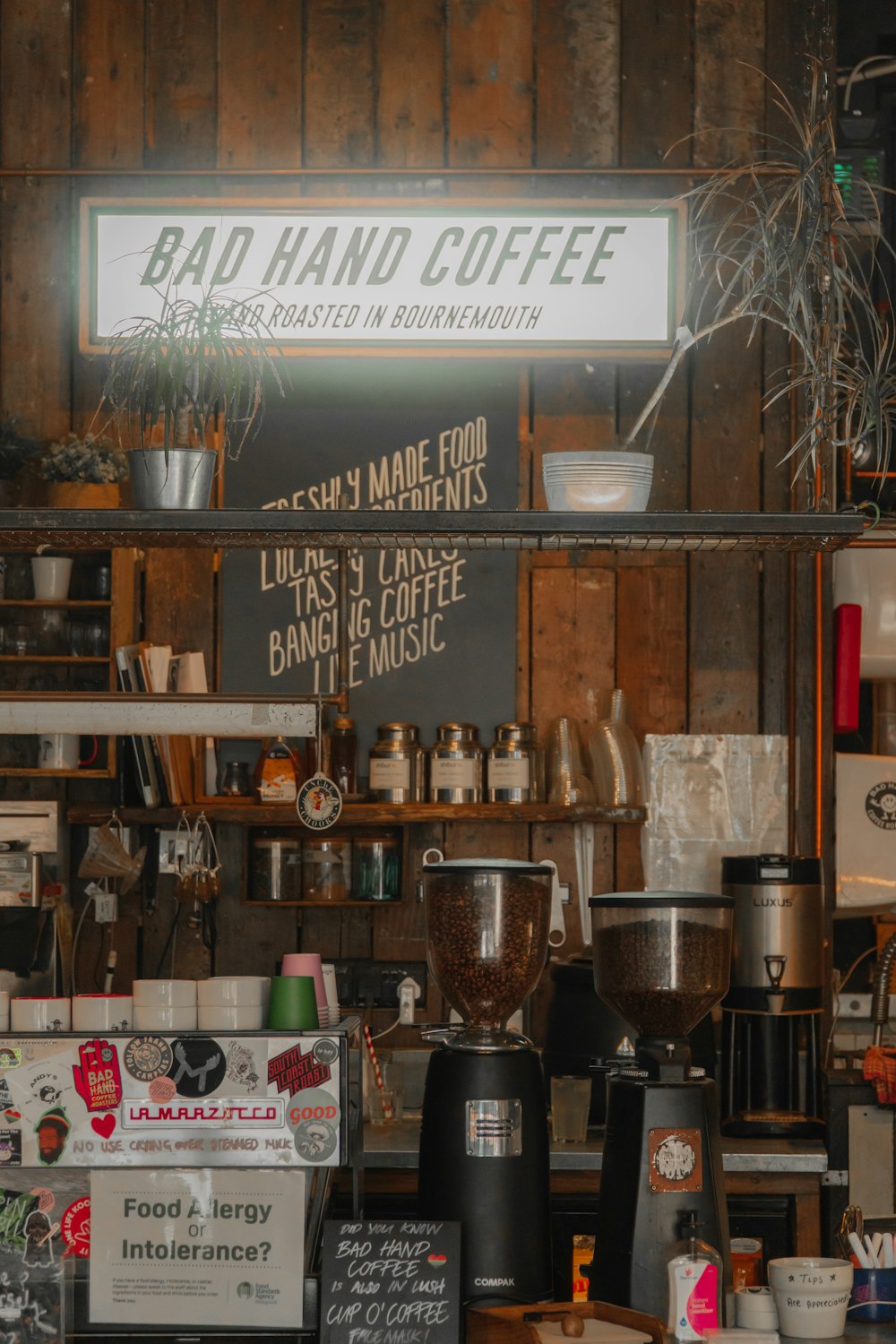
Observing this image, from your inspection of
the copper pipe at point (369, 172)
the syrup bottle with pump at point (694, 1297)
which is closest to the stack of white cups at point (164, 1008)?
the syrup bottle with pump at point (694, 1297)

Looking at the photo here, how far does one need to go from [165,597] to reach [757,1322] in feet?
9.75

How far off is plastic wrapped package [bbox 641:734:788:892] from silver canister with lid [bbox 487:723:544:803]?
1.17ft

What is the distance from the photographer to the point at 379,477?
15.8 feet

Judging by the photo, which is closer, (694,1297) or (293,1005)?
(694,1297)

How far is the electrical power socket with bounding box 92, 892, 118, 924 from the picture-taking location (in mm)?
4629

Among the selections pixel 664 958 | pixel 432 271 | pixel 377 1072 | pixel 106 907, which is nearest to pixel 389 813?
pixel 377 1072

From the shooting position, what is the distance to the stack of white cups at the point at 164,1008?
2.49 m

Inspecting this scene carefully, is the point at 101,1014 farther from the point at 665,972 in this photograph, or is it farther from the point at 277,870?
the point at 277,870

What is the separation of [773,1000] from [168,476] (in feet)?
6.83

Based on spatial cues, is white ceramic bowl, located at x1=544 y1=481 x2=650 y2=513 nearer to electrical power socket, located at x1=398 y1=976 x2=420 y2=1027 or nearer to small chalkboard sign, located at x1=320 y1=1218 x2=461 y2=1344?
small chalkboard sign, located at x1=320 y1=1218 x2=461 y2=1344

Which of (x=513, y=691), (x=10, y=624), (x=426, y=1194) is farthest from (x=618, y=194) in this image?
(x=426, y=1194)

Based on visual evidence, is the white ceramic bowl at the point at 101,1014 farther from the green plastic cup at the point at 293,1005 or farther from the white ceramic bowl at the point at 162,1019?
the green plastic cup at the point at 293,1005

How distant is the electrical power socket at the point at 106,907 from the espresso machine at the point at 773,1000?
5.68 feet

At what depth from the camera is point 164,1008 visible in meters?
2.49
